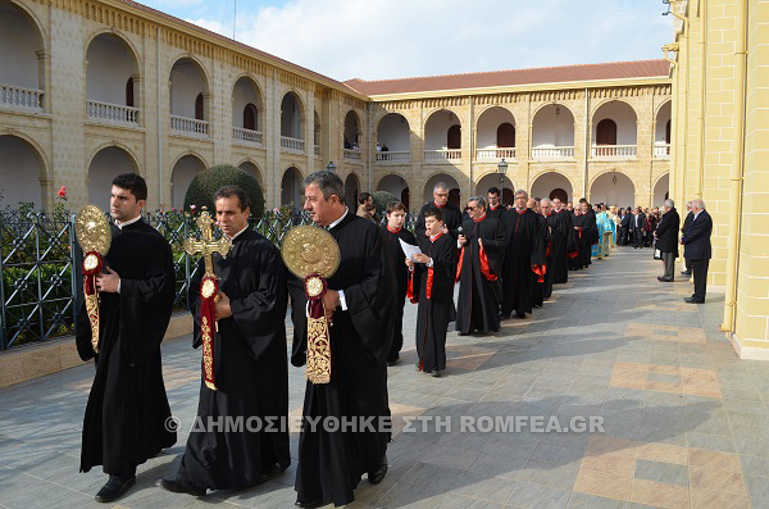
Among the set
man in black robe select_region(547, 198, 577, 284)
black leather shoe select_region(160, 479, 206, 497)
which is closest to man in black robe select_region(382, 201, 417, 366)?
black leather shoe select_region(160, 479, 206, 497)

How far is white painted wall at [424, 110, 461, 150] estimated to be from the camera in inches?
1371

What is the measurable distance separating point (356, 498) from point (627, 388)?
3229 millimetres

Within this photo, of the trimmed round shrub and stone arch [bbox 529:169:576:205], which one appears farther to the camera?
stone arch [bbox 529:169:576:205]

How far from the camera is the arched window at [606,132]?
32.1 metres

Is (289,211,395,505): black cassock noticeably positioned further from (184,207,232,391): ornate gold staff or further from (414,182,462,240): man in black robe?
(414,182,462,240): man in black robe

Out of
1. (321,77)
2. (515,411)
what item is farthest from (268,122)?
(515,411)

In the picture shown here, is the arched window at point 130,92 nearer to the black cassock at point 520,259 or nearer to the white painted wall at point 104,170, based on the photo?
A: the white painted wall at point 104,170

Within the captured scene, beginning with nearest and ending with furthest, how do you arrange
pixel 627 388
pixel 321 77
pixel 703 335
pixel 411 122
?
pixel 627 388
pixel 703 335
pixel 321 77
pixel 411 122

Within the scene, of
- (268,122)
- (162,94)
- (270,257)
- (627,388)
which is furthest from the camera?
(268,122)

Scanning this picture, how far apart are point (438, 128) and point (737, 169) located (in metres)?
28.6

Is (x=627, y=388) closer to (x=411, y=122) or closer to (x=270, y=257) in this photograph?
(x=270, y=257)

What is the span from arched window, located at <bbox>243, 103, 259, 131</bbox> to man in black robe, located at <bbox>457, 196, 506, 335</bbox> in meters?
21.1

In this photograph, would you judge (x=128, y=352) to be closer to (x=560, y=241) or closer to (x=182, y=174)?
(x=560, y=241)

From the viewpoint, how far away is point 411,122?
33.1 m
